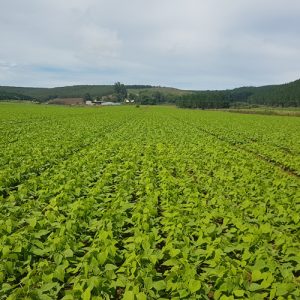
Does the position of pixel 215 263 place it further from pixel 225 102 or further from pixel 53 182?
pixel 225 102

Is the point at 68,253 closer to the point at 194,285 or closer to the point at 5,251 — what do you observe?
the point at 5,251

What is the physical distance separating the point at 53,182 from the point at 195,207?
392 cm

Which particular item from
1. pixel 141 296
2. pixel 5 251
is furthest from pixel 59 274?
pixel 141 296

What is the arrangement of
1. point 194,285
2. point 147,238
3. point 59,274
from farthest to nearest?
point 147,238, point 59,274, point 194,285

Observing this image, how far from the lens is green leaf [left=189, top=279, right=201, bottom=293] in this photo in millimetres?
3605

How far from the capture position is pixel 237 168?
11.6 metres

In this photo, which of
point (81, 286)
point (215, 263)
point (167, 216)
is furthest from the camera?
point (167, 216)

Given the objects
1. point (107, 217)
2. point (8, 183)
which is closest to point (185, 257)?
point (107, 217)

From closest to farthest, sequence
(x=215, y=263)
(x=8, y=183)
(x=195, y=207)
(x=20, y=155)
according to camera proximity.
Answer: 1. (x=215, y=263)
2. (x=195, y=207)
3. (x=8, y=183)
4. (x=20, y=155)

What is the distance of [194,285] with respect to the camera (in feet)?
12.0

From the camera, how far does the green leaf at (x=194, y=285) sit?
3.61 metres

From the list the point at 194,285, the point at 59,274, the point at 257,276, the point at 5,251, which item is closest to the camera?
the point at 194,285

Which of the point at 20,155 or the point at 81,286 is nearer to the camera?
the point at 81,286

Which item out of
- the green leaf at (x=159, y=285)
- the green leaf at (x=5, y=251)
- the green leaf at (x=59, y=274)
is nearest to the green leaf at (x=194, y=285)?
the green leaf at (x=159, y=285)
